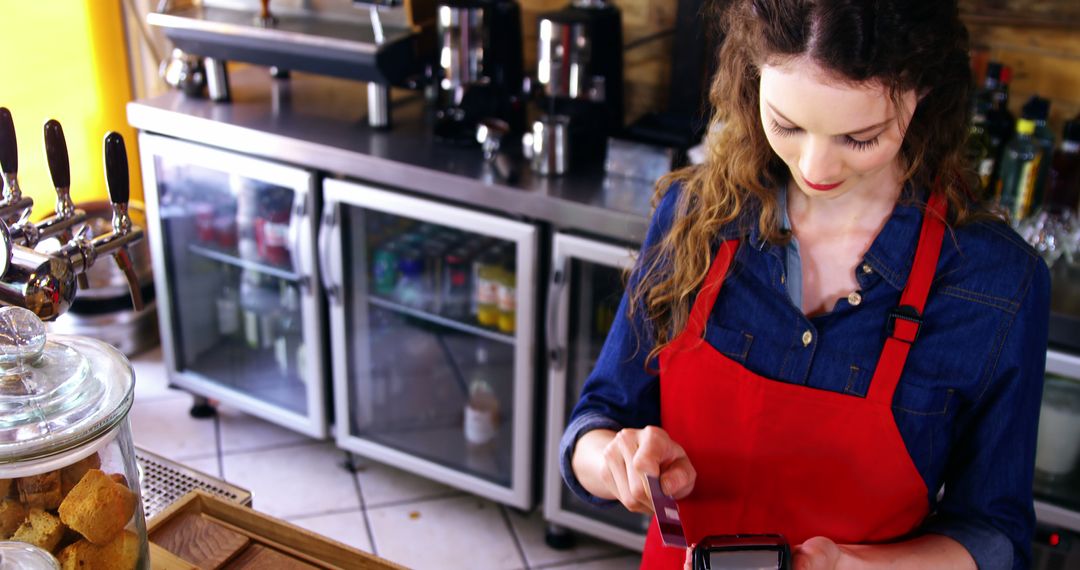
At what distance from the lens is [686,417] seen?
4.68 ft

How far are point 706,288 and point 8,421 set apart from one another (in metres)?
0.84

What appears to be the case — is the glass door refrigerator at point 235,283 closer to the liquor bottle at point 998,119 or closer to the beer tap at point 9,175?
the beer tap at point 9,175

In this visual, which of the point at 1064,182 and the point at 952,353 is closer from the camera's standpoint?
the point at 952,353

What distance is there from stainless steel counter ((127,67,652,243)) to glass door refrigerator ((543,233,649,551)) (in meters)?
0.07

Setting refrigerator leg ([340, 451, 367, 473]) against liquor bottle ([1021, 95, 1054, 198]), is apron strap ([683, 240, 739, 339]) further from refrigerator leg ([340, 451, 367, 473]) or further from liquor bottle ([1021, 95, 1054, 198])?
refrigerator leg ([340, 451, 367, 473])

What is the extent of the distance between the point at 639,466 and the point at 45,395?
2.15 feet

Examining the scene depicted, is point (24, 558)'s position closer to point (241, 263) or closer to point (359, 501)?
point (359, 501)

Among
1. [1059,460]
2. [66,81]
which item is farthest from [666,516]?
[66,81]

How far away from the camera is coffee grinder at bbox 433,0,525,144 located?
2629 millimetres

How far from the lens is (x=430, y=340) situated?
3014 millimetres

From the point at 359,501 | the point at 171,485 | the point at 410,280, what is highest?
the point at 171,485

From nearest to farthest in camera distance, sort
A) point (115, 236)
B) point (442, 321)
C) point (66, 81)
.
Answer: point (115, 236) < point (442, 321) < point (66, 81)

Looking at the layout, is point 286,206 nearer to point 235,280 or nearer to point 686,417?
point 235,280

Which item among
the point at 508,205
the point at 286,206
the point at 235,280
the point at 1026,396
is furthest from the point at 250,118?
the point at 1026,396
